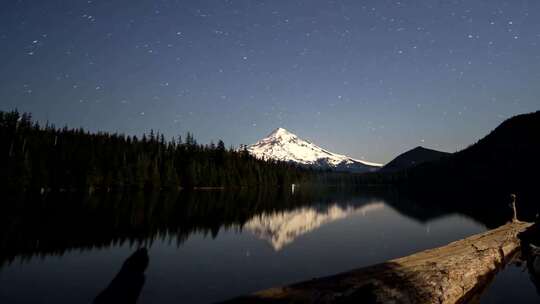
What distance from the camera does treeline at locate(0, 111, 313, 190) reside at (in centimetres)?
7719

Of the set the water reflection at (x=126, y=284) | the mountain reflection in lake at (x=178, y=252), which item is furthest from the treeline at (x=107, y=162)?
the water reflection at (x=126, y=284)

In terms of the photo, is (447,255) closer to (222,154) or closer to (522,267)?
(522,267)

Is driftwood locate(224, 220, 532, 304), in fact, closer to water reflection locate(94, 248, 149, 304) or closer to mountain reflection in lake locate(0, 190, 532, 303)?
water reflection locate(94, 248, 149, 304)

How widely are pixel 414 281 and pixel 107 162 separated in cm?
10457

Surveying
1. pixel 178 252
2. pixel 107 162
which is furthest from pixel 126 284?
pixel 107 162

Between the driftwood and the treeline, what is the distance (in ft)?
261

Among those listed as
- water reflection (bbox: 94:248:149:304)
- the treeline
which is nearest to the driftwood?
water reflection (bbox: 94:248:149:304)

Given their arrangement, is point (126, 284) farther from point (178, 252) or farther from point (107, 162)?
point (107, 162)

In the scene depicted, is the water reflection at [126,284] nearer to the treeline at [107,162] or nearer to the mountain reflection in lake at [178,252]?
the mountain reflection in lake at [178,252]

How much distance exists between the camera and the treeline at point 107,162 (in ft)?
253

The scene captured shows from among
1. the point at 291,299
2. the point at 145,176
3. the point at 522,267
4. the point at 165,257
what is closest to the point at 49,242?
the point at 165,257

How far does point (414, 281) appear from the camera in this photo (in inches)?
442

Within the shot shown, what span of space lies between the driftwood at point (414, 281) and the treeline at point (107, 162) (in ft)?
261

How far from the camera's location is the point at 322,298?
8477mm
